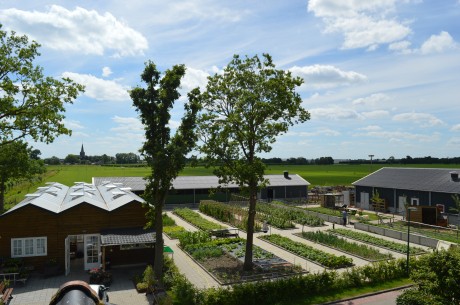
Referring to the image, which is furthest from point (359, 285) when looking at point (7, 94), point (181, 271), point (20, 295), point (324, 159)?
point (324, 159)

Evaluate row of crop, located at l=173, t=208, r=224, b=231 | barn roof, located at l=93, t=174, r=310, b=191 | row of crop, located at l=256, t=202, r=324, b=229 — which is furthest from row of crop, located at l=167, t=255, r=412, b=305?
barn roof, located at l=93, t=174, r=310, b=191

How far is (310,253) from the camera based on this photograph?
24672mm

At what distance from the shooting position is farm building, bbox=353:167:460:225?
115 ft

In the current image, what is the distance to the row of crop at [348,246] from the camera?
24419 millimetres

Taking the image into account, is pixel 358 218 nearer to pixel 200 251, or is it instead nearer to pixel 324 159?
pixel 200 251

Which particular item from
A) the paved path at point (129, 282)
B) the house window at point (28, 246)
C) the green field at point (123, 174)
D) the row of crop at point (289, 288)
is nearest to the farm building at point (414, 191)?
the paved path at point (129, 282)

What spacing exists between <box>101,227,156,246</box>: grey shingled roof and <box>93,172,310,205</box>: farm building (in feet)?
76.5

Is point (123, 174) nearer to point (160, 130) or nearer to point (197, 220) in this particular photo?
point (197, 220)

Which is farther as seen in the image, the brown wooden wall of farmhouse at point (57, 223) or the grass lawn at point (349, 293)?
the brown wooden wall of farmhouse at point (57, 223)

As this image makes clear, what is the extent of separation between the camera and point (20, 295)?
59.8ft

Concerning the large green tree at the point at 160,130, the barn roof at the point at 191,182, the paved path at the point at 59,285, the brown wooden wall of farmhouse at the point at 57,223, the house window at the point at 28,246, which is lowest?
the paved path at the point at 59,285

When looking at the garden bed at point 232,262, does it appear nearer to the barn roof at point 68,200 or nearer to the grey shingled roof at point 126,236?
the grey shingled roof at point 126,236

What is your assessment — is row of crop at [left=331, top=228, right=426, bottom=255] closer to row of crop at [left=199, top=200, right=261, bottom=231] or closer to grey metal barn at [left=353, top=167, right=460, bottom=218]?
row of crop at [left=199, top=200, right=261, bottom=231]

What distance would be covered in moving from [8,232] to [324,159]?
147 meters
